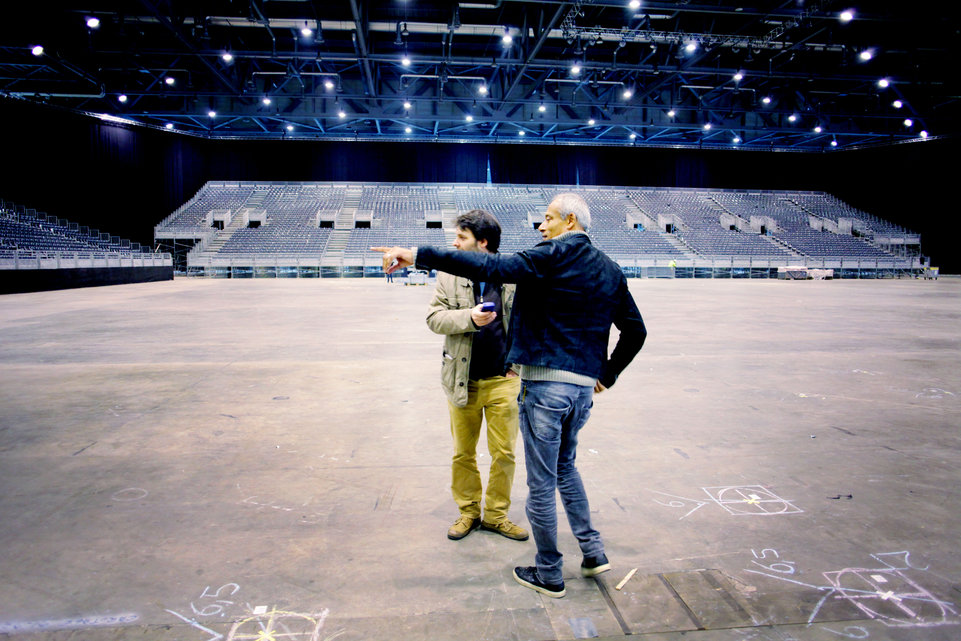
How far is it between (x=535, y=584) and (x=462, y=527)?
56 centimetres

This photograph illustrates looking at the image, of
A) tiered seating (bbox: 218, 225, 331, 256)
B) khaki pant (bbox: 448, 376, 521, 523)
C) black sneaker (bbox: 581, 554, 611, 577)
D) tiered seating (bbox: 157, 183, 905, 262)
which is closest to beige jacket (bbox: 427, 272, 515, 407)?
khaki pant (bbox: 448, 376, 521, 523)

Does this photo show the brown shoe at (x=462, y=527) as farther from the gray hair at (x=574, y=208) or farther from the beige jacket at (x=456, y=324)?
the gray hair at (x=574, y=208)

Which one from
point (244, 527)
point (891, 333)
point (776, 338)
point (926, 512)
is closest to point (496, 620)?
point (244, 527)

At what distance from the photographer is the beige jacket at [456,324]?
2650mm

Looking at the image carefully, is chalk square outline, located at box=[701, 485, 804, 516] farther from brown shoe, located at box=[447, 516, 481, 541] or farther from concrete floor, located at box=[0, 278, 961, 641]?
brown shoe, located at box=[447, 516, 481, 541]

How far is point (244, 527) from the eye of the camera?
9.23 feet

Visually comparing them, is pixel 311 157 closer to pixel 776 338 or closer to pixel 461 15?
pixel 461 15

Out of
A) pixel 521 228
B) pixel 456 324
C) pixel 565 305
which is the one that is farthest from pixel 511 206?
pixel 565 305

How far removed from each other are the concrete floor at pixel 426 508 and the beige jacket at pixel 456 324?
79 cm

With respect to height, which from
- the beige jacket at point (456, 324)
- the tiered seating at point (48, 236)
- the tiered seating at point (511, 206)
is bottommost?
the beige jacket at point (456, 324)

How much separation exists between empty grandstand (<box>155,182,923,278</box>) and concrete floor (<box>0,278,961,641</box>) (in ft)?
87.6

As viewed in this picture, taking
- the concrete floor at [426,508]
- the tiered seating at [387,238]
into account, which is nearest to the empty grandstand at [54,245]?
the tiered seating at [387,238]

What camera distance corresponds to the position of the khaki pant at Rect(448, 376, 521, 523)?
282cm

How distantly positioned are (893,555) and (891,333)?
358 inches
